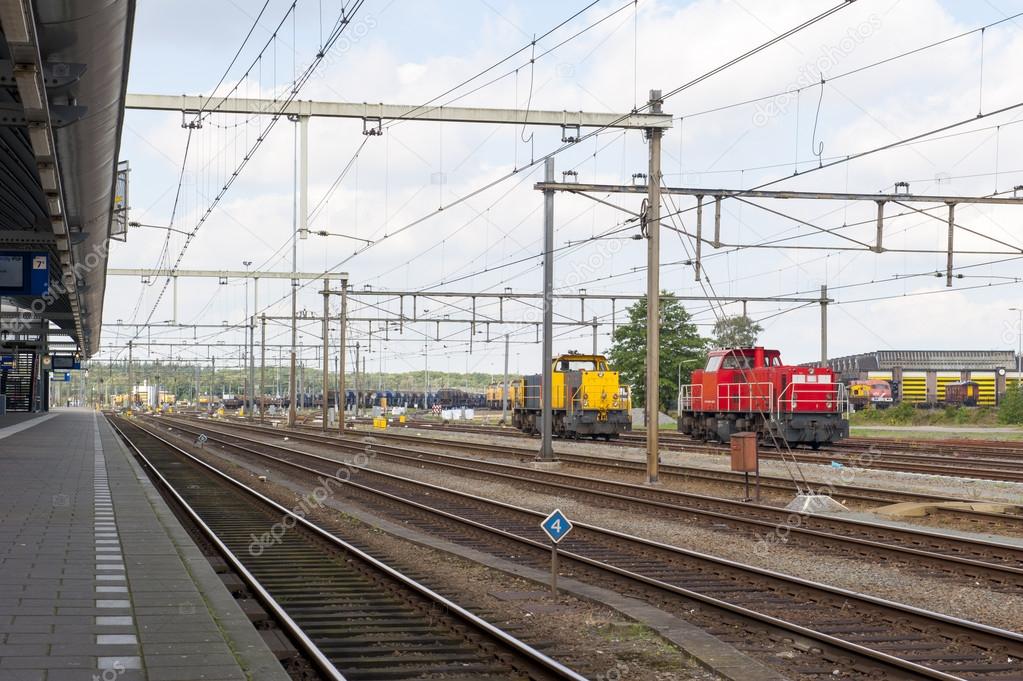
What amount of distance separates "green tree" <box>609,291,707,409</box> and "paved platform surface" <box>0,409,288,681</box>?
2004 inches

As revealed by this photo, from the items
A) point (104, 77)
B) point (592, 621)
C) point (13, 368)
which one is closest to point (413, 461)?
point (104, 77)

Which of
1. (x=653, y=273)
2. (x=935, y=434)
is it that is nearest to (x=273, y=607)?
(x=653, y=273)

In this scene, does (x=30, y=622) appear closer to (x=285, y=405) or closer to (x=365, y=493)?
(x=365, y=493)

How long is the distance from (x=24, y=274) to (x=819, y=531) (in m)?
17.7

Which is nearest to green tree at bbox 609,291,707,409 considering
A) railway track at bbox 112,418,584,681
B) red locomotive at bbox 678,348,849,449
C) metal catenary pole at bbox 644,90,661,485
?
red locomotive at bbox 678,348,849,449

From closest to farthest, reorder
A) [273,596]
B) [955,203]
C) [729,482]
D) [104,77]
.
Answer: [273,596] → [104,77] → [729,482] → [955,203]

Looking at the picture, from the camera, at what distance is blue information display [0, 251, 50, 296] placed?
2380cm

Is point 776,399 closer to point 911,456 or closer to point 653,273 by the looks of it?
point 911,456

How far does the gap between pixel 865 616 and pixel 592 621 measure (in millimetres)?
2438

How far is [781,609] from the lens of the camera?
10180 mm

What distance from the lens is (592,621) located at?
9.87 metres

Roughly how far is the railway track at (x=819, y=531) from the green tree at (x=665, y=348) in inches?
1638

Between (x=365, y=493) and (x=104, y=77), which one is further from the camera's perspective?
(x=365, y=493)

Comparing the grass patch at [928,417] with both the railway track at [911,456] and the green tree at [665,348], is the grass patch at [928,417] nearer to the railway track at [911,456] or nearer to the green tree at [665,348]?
the green tree at [665,348]
